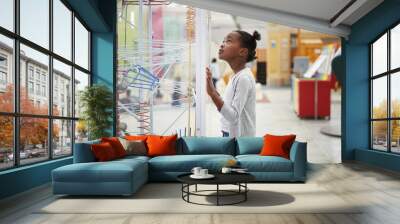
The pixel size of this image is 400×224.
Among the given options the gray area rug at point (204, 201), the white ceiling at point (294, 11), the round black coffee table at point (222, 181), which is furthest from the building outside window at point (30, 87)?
the white ceiling at point (294, 11)

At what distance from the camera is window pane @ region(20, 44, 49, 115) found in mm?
5914

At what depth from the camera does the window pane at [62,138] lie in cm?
712

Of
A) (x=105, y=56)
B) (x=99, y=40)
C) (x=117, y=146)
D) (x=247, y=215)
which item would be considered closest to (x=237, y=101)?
(x=105, y=56)

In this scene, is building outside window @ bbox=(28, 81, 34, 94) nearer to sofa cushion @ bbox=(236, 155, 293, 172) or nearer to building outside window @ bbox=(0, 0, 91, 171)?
building outside window @ bbox=(0, 0, 91, 171)

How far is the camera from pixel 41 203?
4.93 meters

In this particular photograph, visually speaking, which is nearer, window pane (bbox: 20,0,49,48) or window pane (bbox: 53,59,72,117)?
window pane (bbox: 20,0,49,48)

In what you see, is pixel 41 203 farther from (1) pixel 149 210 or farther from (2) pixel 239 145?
(2) pixel 239 145

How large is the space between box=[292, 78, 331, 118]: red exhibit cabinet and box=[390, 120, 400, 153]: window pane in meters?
5.64

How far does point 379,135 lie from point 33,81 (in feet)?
21.6

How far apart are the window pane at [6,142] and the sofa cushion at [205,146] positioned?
8.51 feet

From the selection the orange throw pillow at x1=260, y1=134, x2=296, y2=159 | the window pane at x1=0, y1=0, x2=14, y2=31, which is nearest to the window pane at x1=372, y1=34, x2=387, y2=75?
the orange throw pillow at x1=260, y1=134, x2=296, y2=159

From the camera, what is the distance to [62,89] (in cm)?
750

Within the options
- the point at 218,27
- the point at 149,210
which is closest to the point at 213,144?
the point at 149,210

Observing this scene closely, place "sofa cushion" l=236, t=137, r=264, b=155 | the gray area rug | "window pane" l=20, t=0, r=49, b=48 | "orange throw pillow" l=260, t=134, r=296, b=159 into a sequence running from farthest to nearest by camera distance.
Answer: "sofa cushion" l=236, t=137, r=264, b=155, "orange throw pillow" l=260, t=134, r=296, b=159, "window pane" l=20, t=0, r=49, b=48, the gray area rug
